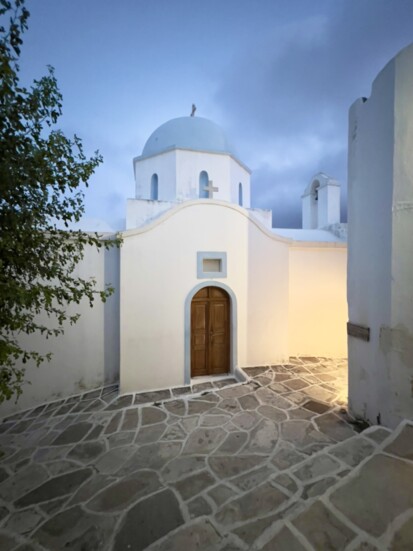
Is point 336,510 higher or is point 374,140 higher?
point 374,140

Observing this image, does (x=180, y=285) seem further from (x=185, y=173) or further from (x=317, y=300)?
(x=185, y=173)

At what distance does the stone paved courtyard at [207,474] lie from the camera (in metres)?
2.02

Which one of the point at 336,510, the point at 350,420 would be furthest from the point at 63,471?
the point at 350,420

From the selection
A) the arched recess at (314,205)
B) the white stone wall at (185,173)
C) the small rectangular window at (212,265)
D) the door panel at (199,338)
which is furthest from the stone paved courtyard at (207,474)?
the arched recess at (314,205)

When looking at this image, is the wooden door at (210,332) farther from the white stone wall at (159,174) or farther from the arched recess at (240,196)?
the arched recess at (240,196)

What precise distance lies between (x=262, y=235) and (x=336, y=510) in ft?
21.6

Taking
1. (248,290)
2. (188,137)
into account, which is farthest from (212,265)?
(188,137)

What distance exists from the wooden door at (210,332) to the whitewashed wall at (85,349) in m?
2.31

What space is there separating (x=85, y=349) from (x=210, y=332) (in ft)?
11.7

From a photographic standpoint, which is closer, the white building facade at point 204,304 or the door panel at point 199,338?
the white building facade at point 204,304

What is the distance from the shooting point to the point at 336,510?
2.02m

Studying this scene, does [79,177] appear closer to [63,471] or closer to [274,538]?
[274,538]

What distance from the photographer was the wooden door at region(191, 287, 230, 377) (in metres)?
7.34

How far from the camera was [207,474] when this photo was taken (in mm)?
3578
